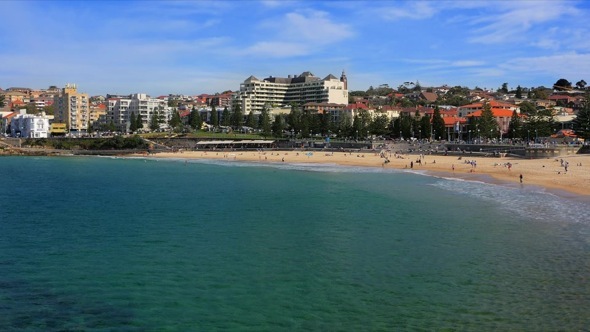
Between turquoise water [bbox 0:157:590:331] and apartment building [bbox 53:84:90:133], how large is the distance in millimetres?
101352

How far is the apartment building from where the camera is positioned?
13075cm

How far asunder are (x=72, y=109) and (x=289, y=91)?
198 ft

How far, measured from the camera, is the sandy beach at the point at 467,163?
147ft

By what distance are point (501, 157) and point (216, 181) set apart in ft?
123

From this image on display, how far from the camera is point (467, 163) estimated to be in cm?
6172

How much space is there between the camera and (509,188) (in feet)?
137

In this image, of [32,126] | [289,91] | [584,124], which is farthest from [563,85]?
[32,126]

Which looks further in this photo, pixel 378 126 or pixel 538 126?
pixel 378 126

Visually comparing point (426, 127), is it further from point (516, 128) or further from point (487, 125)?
point (516, 128)

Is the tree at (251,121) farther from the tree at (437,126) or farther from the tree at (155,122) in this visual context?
the tree at (437,126)

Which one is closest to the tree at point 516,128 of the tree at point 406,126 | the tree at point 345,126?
the tree at point 406,126

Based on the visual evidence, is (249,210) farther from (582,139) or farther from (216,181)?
(582,139)

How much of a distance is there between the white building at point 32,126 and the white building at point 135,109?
2347cm

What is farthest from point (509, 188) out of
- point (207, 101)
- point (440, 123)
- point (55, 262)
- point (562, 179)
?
point (207, 101)
